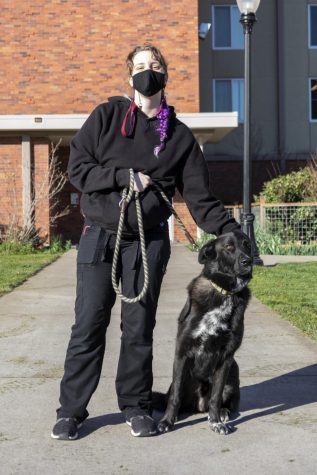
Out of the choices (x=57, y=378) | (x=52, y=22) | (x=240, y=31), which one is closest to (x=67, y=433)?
(x=57, y=378)

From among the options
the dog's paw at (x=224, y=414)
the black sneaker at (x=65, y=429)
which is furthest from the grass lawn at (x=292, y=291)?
the black sneaker at (x=65, y=429)

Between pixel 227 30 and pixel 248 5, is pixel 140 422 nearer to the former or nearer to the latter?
pixel 248 5

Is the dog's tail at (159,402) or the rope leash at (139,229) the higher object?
the rope leash at (139,229)

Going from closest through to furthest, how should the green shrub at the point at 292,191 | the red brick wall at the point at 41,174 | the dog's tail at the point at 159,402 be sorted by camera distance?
the dog's tail at the point at 159,402 → the green shrub at the point at 292,191 → the red brick wall at the point at 41,174

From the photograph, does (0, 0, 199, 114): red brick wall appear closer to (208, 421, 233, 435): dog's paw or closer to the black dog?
the black dog

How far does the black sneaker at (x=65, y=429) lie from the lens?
3.83 m

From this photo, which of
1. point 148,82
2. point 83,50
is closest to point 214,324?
point 148,82

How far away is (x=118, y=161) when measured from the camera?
3887mm

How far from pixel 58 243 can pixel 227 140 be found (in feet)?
36.0

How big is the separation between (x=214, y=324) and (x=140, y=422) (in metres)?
0.70

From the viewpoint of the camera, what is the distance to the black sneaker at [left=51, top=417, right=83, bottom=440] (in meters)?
3.83

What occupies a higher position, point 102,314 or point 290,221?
point 290,221

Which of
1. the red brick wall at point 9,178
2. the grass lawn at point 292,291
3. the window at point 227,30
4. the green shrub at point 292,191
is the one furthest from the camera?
the window at point 227,30

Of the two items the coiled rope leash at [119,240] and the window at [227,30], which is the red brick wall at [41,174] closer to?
the window at [227,30]
